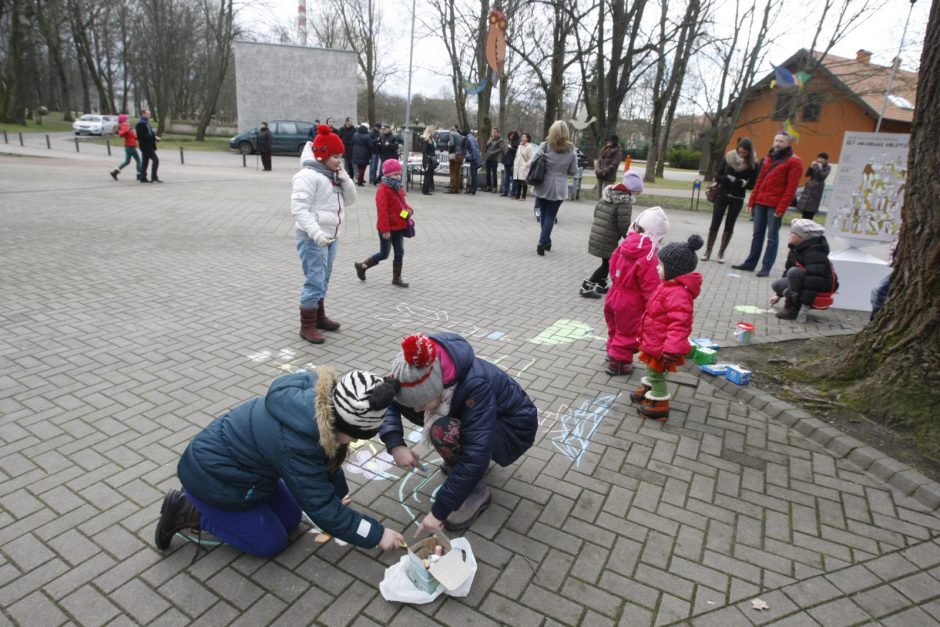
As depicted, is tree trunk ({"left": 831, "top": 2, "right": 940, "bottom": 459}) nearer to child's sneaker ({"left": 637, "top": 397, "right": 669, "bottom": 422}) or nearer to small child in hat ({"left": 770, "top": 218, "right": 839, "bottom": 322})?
child's sneaker ({"left": 637, "top": 397, "right": 669, "bottom": 422})

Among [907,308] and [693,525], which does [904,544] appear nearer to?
[693,525]

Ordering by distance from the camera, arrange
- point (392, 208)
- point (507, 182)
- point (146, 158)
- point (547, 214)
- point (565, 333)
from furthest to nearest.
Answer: point (507, 182)
point (146, 158)
point (547, 214)
point (392, 208)
point (565, 333)

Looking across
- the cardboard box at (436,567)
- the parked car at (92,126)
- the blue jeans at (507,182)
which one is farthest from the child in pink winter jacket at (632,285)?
the parked car at (92,126)

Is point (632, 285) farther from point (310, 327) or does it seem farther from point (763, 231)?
point (763, 231)

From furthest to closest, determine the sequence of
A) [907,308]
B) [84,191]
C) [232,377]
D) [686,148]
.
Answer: [686,148], [84,191], [232,377], [907,308]

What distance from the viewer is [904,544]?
2.78m

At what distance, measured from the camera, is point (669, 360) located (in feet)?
Result: 11.9

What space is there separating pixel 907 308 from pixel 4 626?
200 inches

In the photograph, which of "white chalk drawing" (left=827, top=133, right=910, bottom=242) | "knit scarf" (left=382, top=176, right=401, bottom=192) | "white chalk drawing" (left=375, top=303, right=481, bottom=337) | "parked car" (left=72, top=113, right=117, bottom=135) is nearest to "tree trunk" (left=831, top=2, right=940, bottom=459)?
"white chalk drawing" (left=375, top=303, right=481, bottom=337)

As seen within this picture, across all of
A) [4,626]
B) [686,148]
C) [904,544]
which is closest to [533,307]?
[904,544]

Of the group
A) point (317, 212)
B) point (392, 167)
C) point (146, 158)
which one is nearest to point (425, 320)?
point (317, 212)

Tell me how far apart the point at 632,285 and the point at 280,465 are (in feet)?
10.0

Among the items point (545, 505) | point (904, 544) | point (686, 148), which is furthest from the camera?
point (686, 148)

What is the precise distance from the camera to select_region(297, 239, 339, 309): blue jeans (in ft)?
15.5
